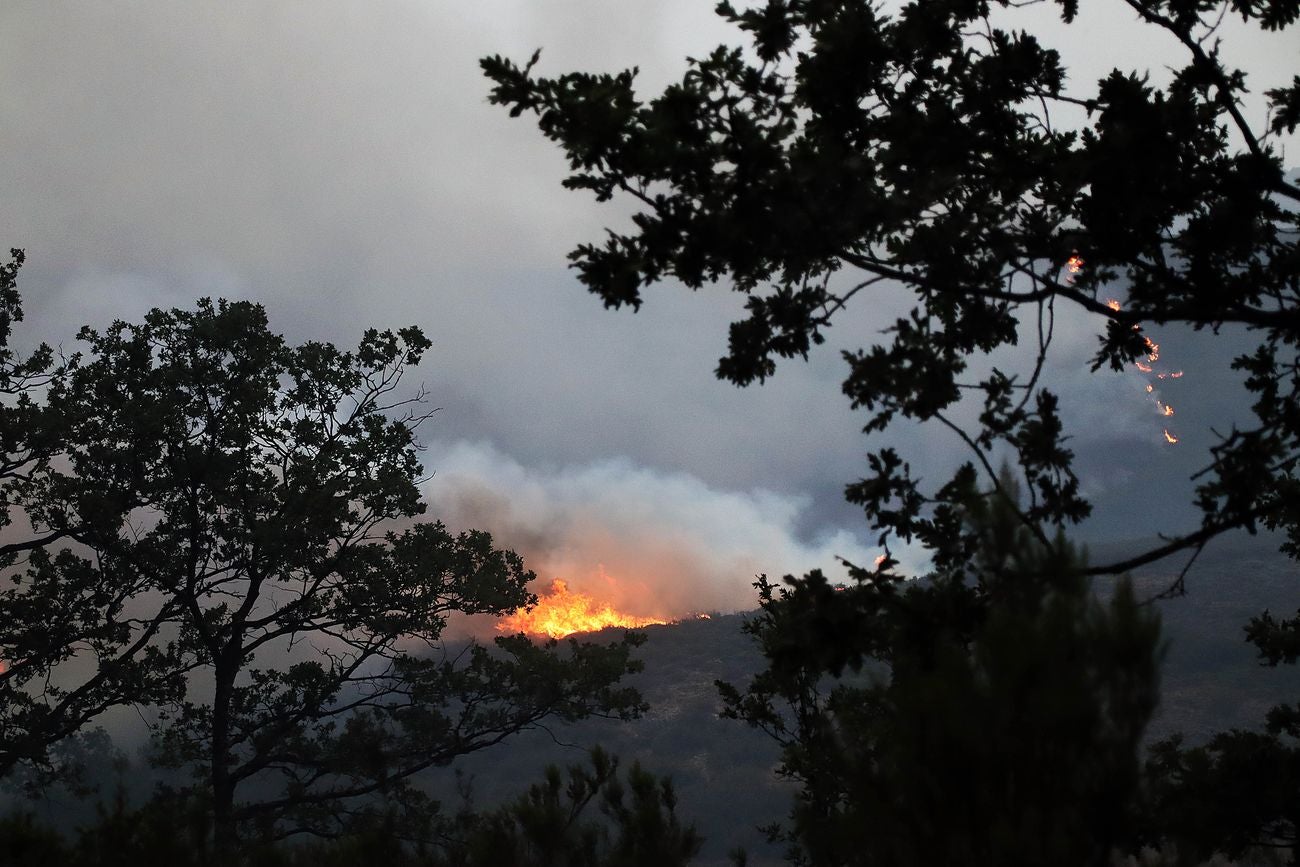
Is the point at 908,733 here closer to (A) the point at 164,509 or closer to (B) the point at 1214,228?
(B) the point at 1214,228

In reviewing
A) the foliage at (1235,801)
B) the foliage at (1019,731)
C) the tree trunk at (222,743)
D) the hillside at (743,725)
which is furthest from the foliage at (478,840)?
the hillside at (743,725)

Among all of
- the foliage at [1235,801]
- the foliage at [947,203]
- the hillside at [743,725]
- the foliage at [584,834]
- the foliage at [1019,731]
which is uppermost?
the foliage at [947,203]

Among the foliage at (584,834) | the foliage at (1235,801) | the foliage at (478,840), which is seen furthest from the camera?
the foliage at (584,834)

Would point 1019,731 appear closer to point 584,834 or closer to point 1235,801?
point 1235,801

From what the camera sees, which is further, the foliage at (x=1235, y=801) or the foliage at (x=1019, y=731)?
the foliage at (x=1235, y=801)

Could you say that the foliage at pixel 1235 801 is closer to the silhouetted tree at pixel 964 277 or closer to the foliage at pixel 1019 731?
the silhouetted tree at pixel 964 277

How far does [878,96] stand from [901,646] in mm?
4027

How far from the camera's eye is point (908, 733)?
170 inches

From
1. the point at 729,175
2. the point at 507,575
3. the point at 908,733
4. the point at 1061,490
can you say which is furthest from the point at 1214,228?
the point at 507,575

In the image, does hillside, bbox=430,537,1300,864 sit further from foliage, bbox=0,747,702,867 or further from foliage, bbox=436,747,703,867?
foliage, bbox=0,747,702,867

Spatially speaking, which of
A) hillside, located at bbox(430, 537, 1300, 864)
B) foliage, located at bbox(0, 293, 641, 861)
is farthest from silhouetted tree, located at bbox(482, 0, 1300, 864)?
hillside, located at bbox(430, 537, 1300, 864)

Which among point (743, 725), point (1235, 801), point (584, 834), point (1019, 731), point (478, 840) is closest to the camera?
point (1019, 731)

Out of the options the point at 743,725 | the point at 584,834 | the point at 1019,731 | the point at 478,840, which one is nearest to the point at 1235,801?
the point at 1019,731

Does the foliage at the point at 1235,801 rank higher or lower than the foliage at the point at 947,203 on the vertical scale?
lower
